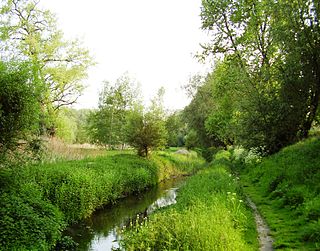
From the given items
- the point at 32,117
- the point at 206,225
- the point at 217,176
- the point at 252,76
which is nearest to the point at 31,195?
the point at 32,117

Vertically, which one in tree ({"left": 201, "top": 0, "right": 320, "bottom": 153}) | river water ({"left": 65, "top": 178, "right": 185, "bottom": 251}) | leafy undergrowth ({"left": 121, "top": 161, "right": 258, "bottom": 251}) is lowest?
river water ({"left": 65, "top": 178, "right": 185, "bottom": 251})

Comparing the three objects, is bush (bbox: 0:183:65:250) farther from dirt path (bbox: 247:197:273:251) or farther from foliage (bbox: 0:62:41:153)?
dirt path (bbox: 247:197:273:251)

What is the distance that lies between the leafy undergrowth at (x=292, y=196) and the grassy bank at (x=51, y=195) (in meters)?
7.02

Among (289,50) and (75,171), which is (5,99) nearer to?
(75,171)

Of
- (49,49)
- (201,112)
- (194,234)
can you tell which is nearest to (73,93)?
(49,49)

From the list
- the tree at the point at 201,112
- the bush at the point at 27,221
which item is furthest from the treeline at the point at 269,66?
the tree at the point at 201,112

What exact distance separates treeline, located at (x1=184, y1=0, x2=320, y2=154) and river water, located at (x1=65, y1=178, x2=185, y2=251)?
8.26 metres

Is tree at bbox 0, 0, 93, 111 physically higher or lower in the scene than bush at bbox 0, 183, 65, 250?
higher

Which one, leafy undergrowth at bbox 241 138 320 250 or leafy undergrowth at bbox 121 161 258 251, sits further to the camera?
leafy undergrowth at bbox 241 138 320 250

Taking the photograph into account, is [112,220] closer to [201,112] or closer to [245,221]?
[245,221]

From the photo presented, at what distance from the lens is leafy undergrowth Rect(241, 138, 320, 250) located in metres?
8.01

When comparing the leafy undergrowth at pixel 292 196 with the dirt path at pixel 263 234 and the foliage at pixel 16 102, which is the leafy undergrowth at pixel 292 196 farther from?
the foliage at pixel 16 102

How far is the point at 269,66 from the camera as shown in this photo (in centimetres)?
2589

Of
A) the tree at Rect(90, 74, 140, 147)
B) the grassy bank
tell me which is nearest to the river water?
the grassy bank
